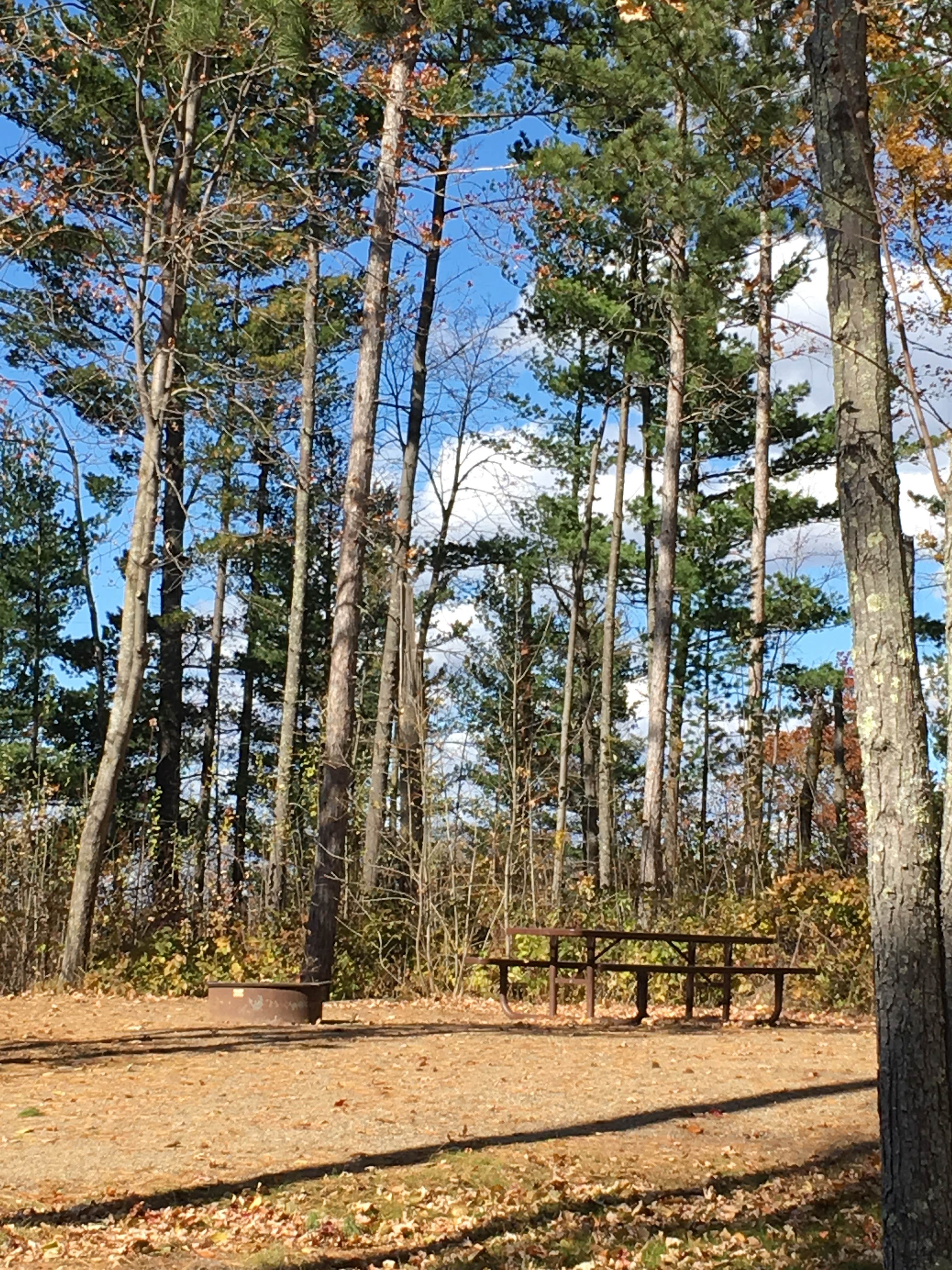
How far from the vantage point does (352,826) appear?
44.9 feet

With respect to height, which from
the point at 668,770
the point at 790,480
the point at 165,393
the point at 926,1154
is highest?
the point at 790,480

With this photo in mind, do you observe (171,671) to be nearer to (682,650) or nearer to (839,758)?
(682,650)

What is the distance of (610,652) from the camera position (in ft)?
75.5

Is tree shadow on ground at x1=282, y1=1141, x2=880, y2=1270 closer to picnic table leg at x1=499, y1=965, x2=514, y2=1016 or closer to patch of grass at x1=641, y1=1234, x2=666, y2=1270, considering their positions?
patch of grass at x1=641, y1=1234, x2=666, y2=1270

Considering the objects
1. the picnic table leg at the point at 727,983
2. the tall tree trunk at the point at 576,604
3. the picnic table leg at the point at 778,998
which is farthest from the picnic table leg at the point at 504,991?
the tall tree trunk at the point at 576,604

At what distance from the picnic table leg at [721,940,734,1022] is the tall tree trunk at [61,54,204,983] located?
586 cm

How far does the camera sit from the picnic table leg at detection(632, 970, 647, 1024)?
35.2 ft

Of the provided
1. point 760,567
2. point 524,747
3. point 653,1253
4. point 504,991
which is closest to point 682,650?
point 760,567

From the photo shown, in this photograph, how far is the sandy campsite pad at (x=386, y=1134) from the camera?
515 cm

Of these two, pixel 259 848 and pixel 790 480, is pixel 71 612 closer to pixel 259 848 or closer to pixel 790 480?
pixel 259 848

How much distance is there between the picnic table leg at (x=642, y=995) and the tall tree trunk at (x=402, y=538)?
309cm

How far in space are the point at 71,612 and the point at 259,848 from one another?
44.3ft

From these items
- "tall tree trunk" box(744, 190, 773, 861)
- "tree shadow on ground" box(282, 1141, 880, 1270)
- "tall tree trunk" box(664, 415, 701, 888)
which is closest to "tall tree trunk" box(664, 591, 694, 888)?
"tall tree trunk" box(664, 415, 701, 888)

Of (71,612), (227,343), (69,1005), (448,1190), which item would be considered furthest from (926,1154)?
(71,612)
